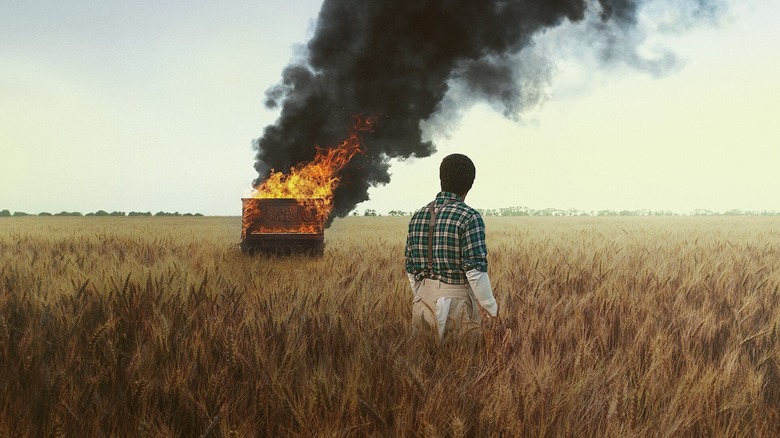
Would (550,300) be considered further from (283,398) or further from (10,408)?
(10,408)

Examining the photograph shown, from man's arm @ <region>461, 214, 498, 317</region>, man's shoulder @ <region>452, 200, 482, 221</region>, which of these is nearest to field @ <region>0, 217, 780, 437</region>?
man's arm @ <region>461, 214, 498, 317</region>

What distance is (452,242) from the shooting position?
131 inches

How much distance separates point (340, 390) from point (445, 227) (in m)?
1.41

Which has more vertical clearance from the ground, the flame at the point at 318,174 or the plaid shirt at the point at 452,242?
the flame at the point at 318,174

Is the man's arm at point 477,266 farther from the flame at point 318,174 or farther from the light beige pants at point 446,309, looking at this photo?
the flame at point 318,174

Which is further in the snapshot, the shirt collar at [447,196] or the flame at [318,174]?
the flame at [318,174]

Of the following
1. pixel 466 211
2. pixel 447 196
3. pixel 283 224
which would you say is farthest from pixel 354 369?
pixel 283 224

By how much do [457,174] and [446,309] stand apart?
0.84m

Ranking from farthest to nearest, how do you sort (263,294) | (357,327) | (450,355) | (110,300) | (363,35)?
1. (363,35)
2. (263,294)
3. (110,300)
4. (357,327)
5. (450,355)

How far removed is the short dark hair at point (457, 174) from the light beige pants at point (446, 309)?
0.60 meters

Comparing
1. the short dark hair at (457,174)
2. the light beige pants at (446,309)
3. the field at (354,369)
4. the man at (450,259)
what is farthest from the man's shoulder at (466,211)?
the field at (354,369)

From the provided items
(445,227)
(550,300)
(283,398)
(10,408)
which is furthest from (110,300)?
(550,300)

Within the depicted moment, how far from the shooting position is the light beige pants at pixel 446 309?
10.9 ft

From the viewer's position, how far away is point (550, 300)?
465cm
